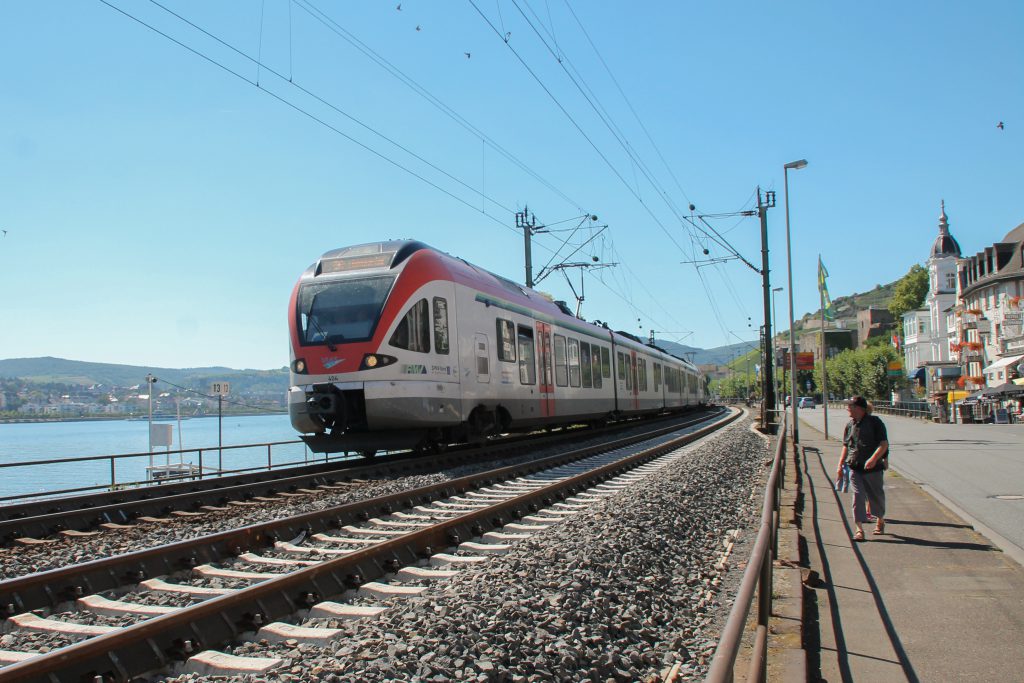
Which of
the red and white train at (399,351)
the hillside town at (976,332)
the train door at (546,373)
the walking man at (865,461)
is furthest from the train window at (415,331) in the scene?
the hillside town at (976,332)

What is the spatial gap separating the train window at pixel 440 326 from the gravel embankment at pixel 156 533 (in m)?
3.20

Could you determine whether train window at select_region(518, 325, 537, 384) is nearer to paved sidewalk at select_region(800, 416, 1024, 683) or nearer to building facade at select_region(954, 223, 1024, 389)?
paved sidewalk at select_region(800, 416, 1024, 683)

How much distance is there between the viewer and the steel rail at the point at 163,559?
17.9 ft

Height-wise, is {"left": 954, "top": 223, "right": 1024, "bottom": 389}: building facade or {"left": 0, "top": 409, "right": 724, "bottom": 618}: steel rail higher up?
{"left": 954, "top": 223, "right": 1024, "bottom": 389}: building facade

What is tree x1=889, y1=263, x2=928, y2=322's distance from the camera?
116 m

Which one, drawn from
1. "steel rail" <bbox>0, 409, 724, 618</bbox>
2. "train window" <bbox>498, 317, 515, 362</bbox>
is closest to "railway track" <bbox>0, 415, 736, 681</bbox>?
"steel rail" <bbox>0, 409, 724, 618</bbox>

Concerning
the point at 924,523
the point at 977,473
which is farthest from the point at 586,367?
the point at 924,523

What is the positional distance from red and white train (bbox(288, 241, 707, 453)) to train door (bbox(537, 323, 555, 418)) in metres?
1.67

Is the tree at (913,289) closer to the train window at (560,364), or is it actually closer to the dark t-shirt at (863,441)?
the train window at (560,364)

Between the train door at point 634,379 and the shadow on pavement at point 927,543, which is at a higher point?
the train door at point 634,379

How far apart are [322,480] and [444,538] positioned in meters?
5.33

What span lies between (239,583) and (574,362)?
17.0m

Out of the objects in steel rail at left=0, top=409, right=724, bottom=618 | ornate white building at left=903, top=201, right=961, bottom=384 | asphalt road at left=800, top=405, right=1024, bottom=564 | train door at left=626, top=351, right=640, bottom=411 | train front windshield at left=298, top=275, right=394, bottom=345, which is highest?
ornate white building at left=903, top=201, right=961, bottom=384

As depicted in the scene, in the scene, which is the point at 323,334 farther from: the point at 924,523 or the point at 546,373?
the point at 924,523
